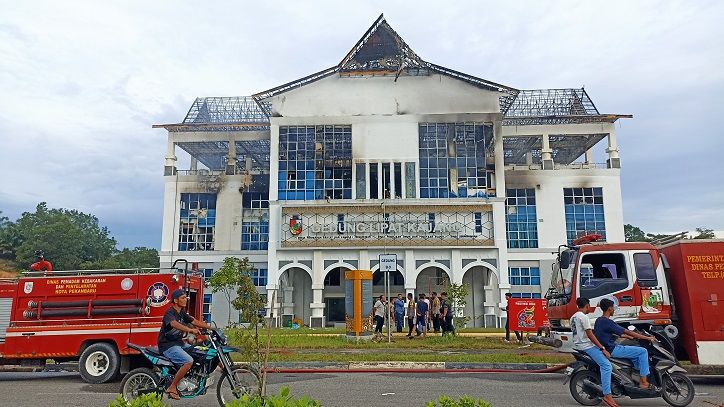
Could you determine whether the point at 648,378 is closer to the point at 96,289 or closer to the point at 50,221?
the point at 96,289

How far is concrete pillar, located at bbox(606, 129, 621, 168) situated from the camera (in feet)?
133

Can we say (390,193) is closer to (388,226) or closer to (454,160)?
(388,226)

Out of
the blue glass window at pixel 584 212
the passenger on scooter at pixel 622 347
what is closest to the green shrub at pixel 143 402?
the passenger on scooter at pixel 622 347

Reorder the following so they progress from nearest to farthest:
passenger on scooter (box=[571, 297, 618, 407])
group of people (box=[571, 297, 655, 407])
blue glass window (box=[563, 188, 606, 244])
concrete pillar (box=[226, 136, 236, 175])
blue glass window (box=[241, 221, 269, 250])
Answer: passenger on scooter (box=[571, 297, 618, 407]) → group of people (box=[571, 297, 655, 407]) → blue glass window (box=[563, 188, 606, 244]) → blue glass window (box=[241, 221, 269, 250]) → concrete pillar (box=[226, 136, 236, 175])

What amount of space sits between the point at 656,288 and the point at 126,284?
33.9ft

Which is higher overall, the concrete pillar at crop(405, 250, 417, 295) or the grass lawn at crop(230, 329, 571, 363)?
the concrete pillar at crop(405, 250, 417, 295)

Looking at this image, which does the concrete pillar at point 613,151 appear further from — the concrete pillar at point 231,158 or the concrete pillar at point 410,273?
the concrete pillar at point 231,158

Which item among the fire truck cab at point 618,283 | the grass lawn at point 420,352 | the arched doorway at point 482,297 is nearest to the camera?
the fire truck cab at point 618,283

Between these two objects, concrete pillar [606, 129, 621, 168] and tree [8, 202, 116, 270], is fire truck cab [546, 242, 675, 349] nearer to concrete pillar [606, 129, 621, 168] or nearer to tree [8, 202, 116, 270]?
concrete pillar [606, 129, 621, 168]

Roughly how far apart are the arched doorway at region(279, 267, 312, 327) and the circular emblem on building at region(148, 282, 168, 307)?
26.9 m

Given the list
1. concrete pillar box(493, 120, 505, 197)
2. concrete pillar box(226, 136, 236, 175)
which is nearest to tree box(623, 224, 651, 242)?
concrete pillar box(493, 120, 505, 197)

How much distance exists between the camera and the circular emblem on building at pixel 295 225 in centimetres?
3534

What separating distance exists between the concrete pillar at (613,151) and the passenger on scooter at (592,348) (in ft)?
118

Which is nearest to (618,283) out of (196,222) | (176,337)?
(176,337)
